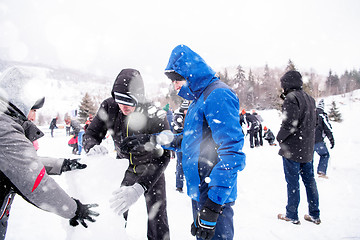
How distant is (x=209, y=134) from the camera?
159cm

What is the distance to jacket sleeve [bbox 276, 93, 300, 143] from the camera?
3.13m

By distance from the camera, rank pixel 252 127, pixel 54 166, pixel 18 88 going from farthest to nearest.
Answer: pixel 252 127 → pixel 54 166 → pixel 18 88

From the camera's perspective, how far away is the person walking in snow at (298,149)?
3.10 metres

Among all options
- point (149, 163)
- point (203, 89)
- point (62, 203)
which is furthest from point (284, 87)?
point (62, 203)

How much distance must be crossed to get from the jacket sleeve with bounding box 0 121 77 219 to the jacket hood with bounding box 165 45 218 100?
48.0 inches

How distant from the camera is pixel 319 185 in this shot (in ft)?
16.4

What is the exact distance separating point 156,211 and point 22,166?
4.95ft

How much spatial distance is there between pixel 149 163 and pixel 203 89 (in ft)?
3.72

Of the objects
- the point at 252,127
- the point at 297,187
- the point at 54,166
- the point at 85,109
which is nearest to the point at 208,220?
the point at 54,166

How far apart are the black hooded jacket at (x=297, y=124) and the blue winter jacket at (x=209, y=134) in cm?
198

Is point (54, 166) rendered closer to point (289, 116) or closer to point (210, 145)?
point (210, 145)

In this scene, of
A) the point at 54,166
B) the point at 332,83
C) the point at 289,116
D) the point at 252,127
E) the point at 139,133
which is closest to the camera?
the point at 54,166

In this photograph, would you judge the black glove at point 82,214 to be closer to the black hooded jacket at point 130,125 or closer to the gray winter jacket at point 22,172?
the gray winter jacket at point 22,172

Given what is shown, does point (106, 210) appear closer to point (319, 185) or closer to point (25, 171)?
point (25, 171)
